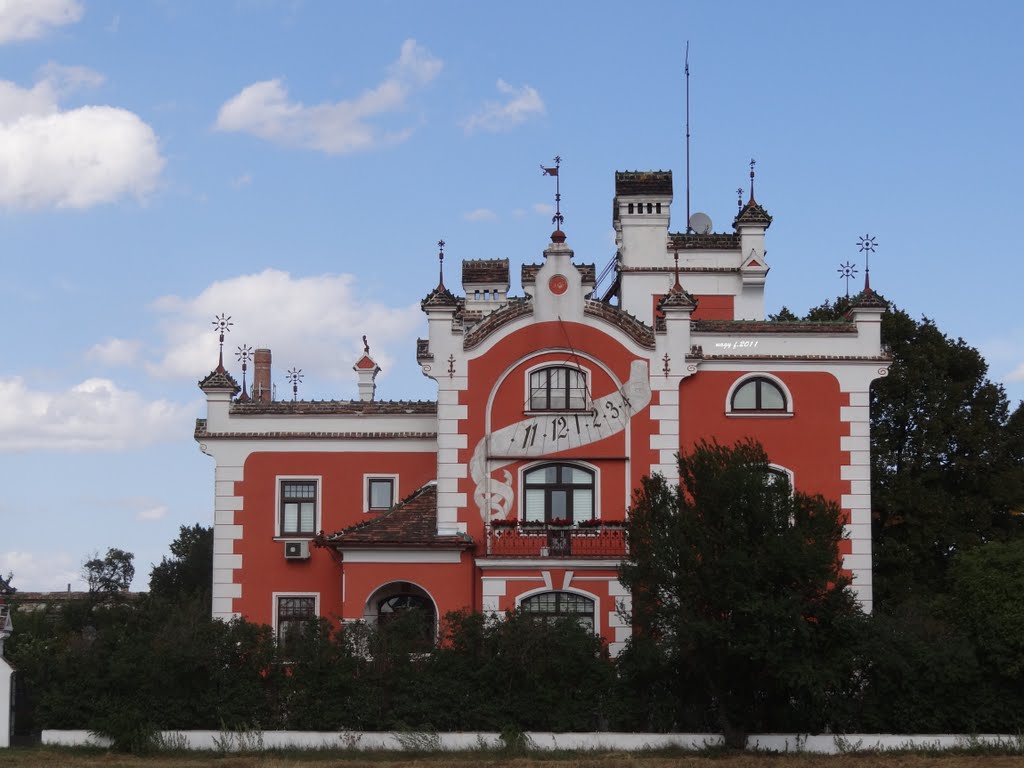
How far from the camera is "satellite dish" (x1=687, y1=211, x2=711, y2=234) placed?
5134cm

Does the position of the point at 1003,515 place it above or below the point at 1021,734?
above

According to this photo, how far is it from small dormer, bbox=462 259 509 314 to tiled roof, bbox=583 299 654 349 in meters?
13.7

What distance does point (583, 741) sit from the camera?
114 ft

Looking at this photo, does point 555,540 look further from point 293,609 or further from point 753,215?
point 753,215

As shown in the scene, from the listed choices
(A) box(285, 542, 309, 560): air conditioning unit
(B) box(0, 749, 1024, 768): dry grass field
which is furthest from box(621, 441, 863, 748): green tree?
(A) box(285, 542, 309, 560): air conditioning unit

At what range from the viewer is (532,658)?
34.8m

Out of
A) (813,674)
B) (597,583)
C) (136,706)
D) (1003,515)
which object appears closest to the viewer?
(813,674)

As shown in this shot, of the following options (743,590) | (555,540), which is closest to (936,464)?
(555,540)

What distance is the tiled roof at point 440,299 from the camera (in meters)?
39.7

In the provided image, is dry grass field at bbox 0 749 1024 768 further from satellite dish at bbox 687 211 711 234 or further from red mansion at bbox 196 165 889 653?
satellite dish at bbox 687 211 711 234

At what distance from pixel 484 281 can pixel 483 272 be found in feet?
1.10

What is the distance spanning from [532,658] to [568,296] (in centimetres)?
963

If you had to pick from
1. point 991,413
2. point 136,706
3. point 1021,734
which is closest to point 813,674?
point 1021,734

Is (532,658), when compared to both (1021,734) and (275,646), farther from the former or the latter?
(1021,734)
